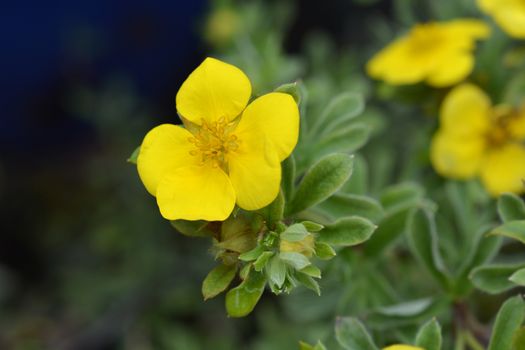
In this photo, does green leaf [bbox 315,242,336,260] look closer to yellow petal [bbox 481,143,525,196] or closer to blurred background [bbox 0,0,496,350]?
yellow petal [bbox 481,143,525,196]

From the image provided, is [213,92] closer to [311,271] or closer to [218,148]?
[218,148]

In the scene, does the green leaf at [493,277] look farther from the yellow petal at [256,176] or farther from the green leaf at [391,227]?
the yellow petal at [256,176]

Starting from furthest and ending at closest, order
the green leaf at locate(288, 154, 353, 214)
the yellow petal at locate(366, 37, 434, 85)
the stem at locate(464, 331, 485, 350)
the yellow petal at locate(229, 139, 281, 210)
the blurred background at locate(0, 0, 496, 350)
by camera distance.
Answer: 1. the blurred background at locate(0, 0, 496, 350)
2. the yellow petal at locate(366, 37, 434, 85)
3. the stem at locate(464, 331, 485, 350)
4. the green leaf at locate(288, 154, 353, 214)
5. the yellow petal at locate(229, 139, 281, 210)

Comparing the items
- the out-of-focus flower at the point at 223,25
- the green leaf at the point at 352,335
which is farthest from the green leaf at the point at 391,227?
the out-of-focus flower at the point at 223,25

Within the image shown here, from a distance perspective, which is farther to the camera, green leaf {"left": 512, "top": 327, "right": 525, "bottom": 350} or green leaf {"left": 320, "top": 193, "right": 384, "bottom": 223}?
green leaf {"left": 320, "top": 193, "right": 384, "bottom": 223}

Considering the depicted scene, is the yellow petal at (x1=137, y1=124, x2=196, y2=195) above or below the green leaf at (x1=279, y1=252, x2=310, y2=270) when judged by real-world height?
above

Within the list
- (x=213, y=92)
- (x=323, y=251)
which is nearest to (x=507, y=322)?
(x=323, y=251)

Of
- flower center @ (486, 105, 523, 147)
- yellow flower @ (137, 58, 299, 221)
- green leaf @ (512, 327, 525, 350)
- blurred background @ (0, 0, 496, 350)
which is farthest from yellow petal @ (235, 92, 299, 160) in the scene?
blurred background @ (0, 0, 496, 350)
